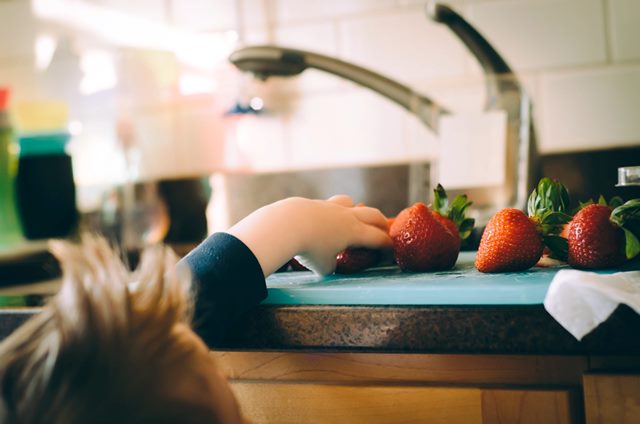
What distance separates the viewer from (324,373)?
1.74 feet

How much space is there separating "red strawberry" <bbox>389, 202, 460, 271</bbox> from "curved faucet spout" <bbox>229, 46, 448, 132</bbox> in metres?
0.47

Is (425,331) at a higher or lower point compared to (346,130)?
lower

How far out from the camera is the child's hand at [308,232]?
0.56m

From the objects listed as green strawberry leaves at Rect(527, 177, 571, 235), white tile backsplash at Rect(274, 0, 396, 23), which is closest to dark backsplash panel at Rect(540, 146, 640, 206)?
white tile backsplash at Rect(274, 0, 396, 23)

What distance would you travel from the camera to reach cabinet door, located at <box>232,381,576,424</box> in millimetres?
477

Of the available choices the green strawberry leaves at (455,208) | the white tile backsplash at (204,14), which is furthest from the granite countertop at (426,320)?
the white tile backsplash at (204,14)

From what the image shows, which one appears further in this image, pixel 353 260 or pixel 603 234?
pixel 353 260

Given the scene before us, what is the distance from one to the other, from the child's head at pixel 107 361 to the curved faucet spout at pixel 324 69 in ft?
2.19

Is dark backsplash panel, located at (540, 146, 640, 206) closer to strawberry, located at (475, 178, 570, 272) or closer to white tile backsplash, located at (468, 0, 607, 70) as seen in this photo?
white tile backsplash, located at (468, 0, 607, 70)

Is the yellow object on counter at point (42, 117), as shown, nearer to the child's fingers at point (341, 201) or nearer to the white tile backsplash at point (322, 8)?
the white tile backsplash at point (322, 8)

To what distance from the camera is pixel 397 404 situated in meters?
0.51

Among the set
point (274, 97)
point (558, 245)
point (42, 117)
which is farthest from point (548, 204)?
point (42, 117)

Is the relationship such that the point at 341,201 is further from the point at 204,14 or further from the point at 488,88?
the point at 204,14

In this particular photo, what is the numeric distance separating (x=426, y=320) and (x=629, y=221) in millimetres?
198
